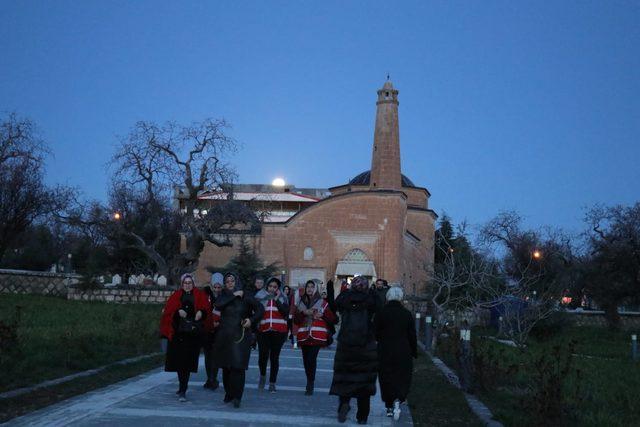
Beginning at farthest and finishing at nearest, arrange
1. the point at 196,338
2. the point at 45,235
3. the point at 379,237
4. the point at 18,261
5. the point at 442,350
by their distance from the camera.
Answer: the point at 45,235 < the point at 18,261 < the point at 379,237 < the point at 442,350 < the point at 196,338

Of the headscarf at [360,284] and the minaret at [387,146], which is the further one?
the minaret at [387,146]

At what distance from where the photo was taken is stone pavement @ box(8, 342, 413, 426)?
871 centimetres

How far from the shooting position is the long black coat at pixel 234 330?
10.4 m

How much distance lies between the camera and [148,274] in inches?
2517

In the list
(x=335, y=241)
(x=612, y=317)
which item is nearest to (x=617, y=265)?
(x=612, y=317)

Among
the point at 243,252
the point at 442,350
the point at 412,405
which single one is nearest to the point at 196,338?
the point at 412,405

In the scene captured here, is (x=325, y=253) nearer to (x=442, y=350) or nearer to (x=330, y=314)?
(x=442, y=350)

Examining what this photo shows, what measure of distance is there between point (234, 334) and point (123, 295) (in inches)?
1306

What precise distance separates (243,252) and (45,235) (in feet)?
103

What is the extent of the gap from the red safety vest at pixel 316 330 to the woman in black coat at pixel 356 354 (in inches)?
86.6

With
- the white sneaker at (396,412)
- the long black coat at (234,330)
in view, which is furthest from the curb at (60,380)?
the white sneaker at (396,412)

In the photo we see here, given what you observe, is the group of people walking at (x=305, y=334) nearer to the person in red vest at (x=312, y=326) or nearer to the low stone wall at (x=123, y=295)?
the person in red vest at (x=312, y=326)

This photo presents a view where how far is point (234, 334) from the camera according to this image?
10516 millimetres

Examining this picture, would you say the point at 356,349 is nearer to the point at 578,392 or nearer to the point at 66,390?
the point at 66,390
